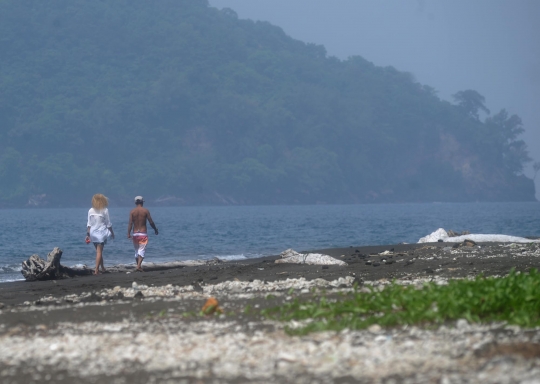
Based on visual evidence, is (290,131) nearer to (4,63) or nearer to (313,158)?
(313,158)

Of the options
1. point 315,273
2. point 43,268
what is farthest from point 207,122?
point 315,273

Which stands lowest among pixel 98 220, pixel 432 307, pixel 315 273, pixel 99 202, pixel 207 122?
pixel 315 273

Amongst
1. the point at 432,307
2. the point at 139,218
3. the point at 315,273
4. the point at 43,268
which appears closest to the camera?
the point at 432,307

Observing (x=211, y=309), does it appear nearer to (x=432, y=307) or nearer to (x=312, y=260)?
(x=432, y=307)

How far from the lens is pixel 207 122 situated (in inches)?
→ 5251

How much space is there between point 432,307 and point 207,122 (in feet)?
418

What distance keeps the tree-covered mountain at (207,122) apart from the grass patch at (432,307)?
371 ft

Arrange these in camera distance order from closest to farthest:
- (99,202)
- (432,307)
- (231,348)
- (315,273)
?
(231,348) → (432,307) → (315,273) → (99,202)

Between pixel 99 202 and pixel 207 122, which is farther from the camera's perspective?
pixel 207 122

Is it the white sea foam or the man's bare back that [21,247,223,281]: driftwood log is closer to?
the man's bare back

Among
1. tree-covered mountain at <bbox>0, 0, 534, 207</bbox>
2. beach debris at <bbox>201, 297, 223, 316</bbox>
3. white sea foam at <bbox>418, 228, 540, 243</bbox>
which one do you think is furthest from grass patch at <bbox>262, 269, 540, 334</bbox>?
tree-covered mountain at <bbox>0, 0, 534, 207</bbox>

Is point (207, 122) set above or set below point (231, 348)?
above

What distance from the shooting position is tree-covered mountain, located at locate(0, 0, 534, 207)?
121188 millimetres

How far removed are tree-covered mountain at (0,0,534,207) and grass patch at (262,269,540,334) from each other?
11306cm
